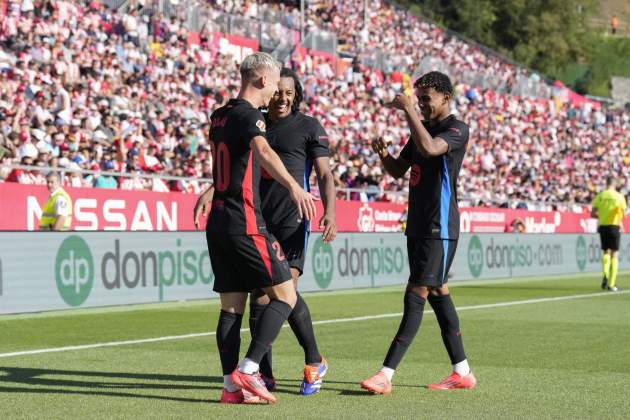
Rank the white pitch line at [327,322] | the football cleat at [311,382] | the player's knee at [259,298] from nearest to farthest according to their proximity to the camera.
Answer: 1. the football cleat at [311,382]
2. the player's knee at [259,298]
3. the white pitch line at [327,322]

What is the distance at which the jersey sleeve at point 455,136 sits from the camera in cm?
777

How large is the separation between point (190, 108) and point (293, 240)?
20.7 m

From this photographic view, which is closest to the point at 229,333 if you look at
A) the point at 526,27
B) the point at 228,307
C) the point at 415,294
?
the point at 228,307

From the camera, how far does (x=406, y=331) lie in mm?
7926

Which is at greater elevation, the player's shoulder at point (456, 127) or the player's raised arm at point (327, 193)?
the player's shoulder at point (456, 127)

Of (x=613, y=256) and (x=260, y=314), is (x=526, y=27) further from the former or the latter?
(x=260, y=314)

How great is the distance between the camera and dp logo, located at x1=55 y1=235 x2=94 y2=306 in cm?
1570

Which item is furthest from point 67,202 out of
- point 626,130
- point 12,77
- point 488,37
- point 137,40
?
point 488,37

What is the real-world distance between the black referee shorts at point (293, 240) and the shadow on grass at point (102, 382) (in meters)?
1.04

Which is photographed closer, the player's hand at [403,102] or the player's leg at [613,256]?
the player's hand at [403,102]

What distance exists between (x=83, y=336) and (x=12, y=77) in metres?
12.6

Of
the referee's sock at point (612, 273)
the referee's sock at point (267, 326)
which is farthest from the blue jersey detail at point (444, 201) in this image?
→ the referee's sock at point (612, 273)

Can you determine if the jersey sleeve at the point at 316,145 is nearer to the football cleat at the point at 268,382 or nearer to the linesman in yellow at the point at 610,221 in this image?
the football cleat at the point at 268,382

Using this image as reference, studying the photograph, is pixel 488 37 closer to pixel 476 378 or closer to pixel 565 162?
pixel 565 162
